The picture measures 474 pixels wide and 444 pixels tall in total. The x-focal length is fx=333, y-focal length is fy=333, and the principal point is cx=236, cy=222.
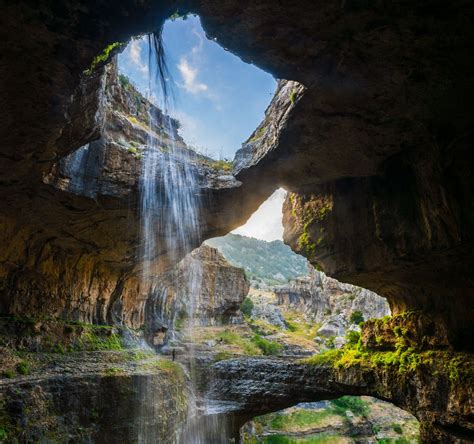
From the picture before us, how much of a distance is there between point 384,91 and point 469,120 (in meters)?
2.29

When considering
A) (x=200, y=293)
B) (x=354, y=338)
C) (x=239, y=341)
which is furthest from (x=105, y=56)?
(x=200, y=293)

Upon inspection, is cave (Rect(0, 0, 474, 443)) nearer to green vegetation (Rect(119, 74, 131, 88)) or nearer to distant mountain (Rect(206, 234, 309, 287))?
green vegetation (Rect(119, 74, 131, 88))

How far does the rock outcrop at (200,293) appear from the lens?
26.1 metres

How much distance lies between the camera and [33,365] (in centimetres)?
930

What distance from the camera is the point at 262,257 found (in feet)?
342

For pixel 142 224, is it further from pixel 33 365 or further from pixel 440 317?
pixel 440 317

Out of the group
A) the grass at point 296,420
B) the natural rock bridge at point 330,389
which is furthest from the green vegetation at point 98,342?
the grass at point 296,420

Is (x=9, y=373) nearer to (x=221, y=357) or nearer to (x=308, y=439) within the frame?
(x=221, y=357)

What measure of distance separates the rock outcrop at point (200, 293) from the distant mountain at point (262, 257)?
5719 centimetres

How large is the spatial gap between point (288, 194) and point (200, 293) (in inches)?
756

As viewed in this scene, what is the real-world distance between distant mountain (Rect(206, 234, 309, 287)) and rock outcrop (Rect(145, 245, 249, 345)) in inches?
2251

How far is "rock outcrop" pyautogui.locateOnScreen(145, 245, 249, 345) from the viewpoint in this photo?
85.6 ft

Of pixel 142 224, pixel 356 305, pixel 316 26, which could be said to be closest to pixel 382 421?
pixel 356 305

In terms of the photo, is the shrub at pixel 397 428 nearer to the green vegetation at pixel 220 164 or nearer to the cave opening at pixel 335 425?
the cave opening at pixel 335 425
